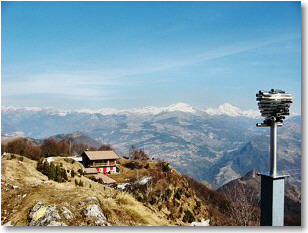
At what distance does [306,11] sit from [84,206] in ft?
20.7

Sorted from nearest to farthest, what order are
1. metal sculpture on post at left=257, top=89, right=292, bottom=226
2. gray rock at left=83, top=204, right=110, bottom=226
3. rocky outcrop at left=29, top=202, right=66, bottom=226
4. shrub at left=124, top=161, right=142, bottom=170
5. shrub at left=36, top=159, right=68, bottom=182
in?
metal sculpture on post at left=257, top=89, right=292, bottom=226
rocky outcrop at left=29, top=202, right=66, bottom=226
gray rock at left=83, top=204, right=110, bottom=226
shrub at left=36, top=159, right=68, bottom=182
shrub at left=124, top=161, right=142, bottom=170

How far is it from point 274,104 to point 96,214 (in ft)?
13.6

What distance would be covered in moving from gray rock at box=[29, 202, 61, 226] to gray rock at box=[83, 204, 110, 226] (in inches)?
22.4

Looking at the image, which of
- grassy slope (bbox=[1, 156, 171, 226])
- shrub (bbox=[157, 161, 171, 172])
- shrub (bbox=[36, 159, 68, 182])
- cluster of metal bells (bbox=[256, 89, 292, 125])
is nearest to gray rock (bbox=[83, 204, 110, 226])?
grassy slope (bbox=[1, 156, 171, 226])

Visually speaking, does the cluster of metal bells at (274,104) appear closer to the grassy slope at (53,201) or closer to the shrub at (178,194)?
the grassy slope at (53,201)

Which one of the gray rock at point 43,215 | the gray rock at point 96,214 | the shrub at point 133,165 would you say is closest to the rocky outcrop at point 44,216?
the gray rock at point 43,215

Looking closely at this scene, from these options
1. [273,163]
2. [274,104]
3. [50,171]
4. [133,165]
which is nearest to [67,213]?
[50,171]

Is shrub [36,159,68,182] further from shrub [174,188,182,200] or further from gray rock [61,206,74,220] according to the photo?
shrub [174,188,182,200]

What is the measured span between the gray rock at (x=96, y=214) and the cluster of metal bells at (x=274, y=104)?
386 centimetres

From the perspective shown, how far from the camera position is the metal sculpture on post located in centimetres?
457

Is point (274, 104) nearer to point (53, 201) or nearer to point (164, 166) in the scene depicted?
point (53, 201)

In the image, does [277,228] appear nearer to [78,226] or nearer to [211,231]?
[211,231]

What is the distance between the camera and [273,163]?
15.3 ft

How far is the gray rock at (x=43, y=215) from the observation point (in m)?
6.11
